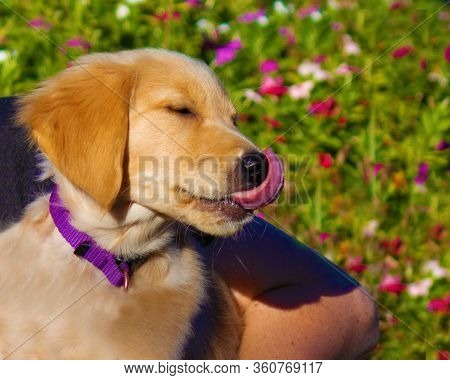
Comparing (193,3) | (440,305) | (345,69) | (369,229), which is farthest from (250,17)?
(440,305)

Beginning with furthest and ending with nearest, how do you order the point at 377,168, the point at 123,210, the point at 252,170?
the point at 377,168
the point at 123,210
the point at 252,170

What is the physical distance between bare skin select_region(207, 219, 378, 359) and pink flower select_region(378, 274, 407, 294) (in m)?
0.78

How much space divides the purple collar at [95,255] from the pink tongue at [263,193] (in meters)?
0.39

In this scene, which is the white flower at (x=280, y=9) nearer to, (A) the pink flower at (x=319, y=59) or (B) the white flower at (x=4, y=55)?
(A) the pink flower at (x=319, y=59)

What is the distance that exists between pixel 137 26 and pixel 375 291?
2.12 meters

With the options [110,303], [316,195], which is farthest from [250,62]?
[110,303]

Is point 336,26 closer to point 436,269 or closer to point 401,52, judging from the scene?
point 401,52

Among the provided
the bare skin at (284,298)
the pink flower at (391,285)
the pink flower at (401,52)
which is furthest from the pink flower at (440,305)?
the pink flower at (401,52)

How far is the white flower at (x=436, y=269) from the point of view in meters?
4.25

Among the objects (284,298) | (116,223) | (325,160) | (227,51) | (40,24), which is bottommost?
(325,160)

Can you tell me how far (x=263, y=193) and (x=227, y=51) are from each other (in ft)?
8.43

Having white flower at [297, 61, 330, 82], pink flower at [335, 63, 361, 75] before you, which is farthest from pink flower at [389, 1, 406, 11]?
white flower at [297, 61, 330, 82]

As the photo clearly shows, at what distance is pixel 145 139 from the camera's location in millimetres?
2754

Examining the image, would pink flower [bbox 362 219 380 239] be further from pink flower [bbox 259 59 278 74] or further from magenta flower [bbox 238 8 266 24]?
magenta flower [bbox 238 8 266 24]
